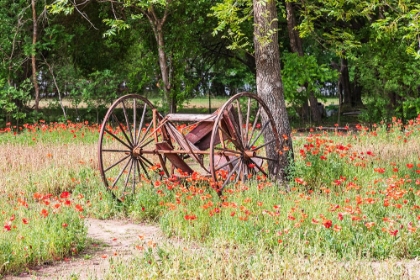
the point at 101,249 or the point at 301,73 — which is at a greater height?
the point at 301,73

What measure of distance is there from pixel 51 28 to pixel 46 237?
11.8m

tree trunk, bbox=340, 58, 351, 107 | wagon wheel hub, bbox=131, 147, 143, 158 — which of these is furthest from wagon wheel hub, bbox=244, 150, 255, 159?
tree trunk, bbox=340, 58, 351, 107

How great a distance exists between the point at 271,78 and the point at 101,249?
3.93m

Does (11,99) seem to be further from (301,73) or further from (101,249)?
(101,249)

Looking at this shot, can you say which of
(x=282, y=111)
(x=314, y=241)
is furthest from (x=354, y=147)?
(x=314, y=241)

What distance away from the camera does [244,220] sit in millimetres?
6938

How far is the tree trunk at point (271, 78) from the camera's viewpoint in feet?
31.7

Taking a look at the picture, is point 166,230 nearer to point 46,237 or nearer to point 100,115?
point 46,237

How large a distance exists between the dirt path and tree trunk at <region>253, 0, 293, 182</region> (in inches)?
101

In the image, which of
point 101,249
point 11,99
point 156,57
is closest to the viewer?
point 101,249

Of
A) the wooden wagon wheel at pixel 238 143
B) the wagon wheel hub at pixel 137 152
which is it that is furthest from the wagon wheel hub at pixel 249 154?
the wagon wheel hub at pixel 137 152

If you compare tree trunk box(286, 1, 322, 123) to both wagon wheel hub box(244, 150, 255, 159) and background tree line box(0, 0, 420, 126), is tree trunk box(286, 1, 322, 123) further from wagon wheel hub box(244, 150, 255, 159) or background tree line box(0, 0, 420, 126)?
wagon wheel hub box(244, 150, 255, 159)

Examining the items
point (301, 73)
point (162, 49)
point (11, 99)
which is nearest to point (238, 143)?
point (301, 73)

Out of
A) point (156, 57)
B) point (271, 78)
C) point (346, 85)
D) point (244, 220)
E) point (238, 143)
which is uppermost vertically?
point (156, 57)
